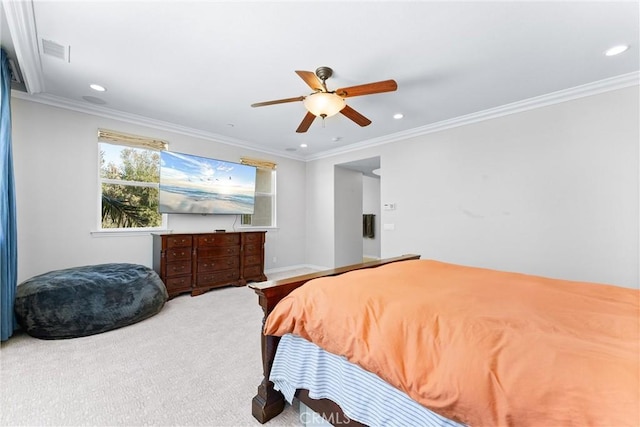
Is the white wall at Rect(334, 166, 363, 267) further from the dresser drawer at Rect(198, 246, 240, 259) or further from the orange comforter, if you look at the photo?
the orange comforter

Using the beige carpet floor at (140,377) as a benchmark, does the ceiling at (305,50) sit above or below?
above

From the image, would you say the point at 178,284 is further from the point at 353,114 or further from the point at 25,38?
the point at 353,114

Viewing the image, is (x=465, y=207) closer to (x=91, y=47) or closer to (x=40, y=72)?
Result: (x=91, y=47)

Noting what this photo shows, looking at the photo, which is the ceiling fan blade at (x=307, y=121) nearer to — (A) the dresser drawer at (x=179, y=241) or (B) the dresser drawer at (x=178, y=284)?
(A) the dresser drawer at (x=179, y=241)

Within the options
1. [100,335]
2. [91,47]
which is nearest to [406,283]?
[100,335]

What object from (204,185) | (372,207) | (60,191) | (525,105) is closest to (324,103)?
(525,105)

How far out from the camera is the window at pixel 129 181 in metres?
3.79

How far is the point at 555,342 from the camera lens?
95 centimetres

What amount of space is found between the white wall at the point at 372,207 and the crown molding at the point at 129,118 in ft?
12.6

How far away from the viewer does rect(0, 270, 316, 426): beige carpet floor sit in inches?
63.1

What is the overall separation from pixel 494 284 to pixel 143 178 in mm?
4624

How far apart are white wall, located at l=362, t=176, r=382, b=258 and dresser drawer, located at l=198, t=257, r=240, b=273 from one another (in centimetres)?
443

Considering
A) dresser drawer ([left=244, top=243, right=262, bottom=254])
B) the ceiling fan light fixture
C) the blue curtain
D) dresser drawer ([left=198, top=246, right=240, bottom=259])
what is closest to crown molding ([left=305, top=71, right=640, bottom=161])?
the ceiling fan light fixture

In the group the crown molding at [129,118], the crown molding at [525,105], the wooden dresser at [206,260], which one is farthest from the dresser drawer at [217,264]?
the crown molding at [525,105]
